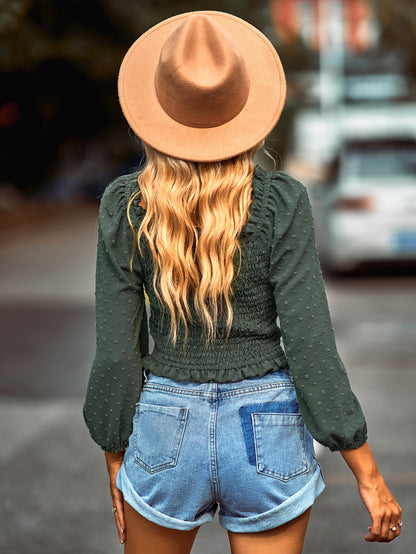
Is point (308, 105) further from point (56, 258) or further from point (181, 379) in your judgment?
point (181, 379)

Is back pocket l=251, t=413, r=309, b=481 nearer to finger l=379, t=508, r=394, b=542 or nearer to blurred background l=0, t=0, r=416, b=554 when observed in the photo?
finger l=379, t=508, r=394, b=542

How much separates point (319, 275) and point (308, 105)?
46.4m

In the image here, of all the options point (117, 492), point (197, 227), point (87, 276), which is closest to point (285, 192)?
point (197, 227)

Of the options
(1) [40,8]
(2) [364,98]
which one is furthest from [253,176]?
(2) [364,98]

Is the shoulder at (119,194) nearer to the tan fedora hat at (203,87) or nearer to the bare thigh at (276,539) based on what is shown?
the tan fedora hat at (203,87)

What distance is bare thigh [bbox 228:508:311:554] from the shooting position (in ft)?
6.55

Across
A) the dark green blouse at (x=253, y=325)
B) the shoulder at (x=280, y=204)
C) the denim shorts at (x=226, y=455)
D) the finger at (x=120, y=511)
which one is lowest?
the finger at (x=120, y=511)

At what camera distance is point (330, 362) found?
1955 mm

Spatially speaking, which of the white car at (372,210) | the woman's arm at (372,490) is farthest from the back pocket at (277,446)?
the white car at (372,210)

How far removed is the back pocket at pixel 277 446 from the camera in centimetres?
195

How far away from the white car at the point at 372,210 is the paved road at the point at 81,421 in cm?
41

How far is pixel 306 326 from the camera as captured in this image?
6.39ft

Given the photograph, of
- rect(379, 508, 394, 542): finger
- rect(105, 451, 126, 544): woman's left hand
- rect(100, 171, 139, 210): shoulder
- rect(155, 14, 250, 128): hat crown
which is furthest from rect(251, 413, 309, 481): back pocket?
rect(155, 14, 250, 128): hat crown

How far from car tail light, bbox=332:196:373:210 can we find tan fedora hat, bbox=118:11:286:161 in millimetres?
8914
